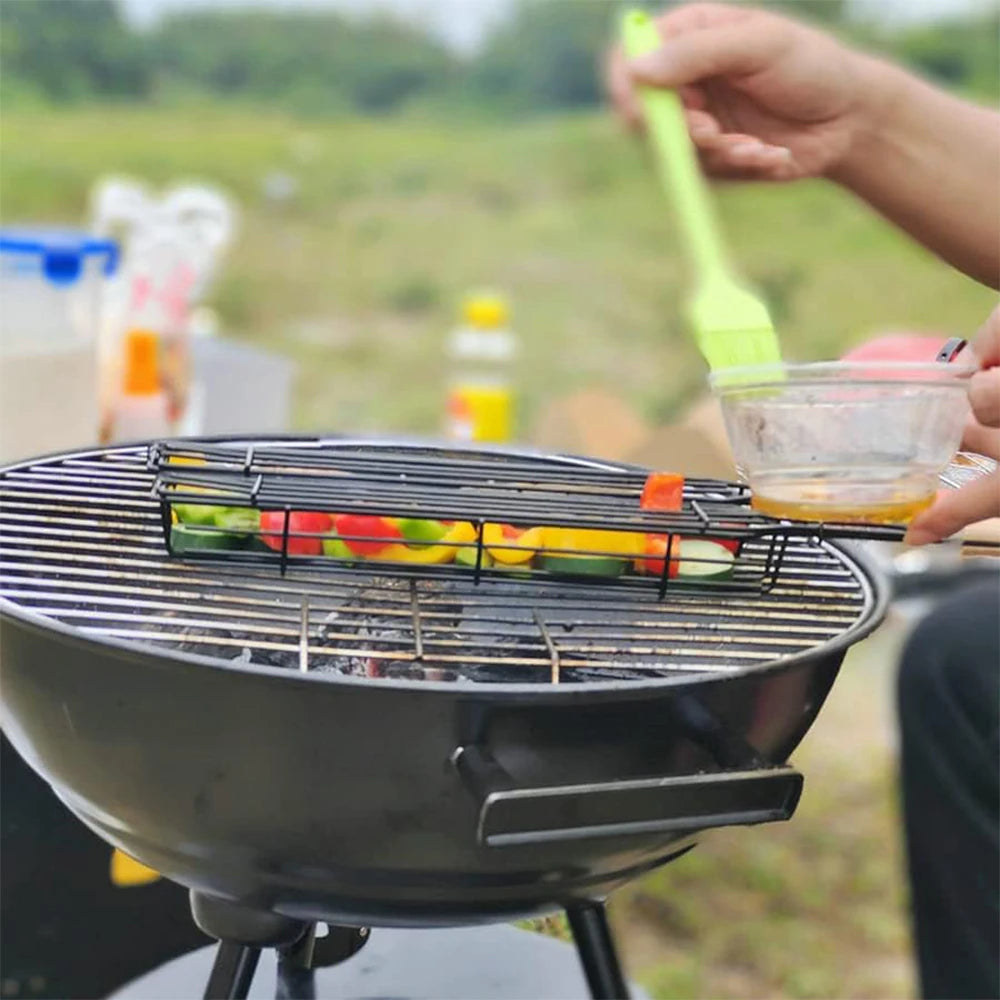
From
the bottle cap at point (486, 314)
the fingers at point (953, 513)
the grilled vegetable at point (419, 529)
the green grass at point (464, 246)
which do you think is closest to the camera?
the fingers at point (953, 513)

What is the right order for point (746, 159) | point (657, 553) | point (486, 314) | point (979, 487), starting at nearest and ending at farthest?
1. point (979, 487)
2. point (657, 553)
3. point (746, 159)
4. point (486, 314)

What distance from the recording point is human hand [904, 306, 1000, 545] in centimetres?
75

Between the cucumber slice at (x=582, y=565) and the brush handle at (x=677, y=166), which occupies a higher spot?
the brush handle at (x=677, y=166)

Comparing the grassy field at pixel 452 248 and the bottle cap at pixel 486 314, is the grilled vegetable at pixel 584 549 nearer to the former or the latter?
the bottle cap at pixel 486 314

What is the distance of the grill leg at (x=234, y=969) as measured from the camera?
87 centimetres

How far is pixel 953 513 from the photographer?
0.75 meters

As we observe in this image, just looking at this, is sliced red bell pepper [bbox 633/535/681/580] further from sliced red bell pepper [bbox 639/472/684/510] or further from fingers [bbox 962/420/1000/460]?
fingers [bbox 962/420/1000/460]

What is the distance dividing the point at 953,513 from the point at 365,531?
39 centimetres

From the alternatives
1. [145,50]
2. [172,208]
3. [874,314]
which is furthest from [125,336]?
[874,314]

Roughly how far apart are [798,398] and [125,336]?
1.24m

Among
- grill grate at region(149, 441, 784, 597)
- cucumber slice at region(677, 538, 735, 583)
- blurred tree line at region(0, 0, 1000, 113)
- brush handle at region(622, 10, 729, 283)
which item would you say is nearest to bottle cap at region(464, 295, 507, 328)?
brush handle at region(622, 10, 729, 283)

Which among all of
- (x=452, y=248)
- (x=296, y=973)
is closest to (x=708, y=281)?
(x=296, y=973)

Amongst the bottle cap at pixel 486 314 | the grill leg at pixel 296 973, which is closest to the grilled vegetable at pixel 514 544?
the grill leg at pixel 296 973

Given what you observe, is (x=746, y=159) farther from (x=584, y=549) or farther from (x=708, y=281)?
(x=584, y=549)
